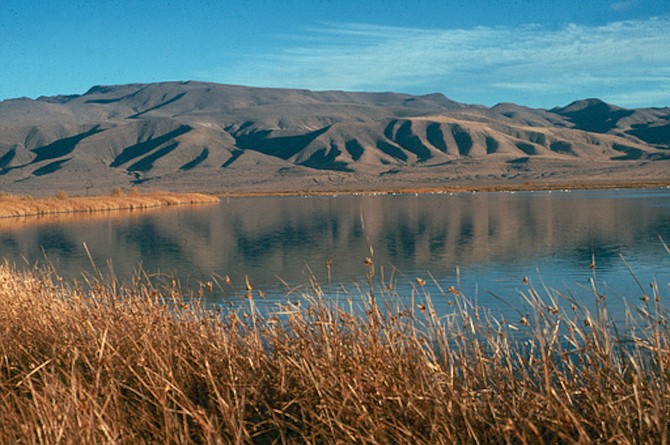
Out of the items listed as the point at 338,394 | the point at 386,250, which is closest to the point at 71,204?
the point at 386,250

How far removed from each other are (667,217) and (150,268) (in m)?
24.2

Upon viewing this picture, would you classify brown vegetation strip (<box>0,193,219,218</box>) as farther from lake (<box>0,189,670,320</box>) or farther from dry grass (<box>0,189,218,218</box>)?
lake (<box>0,189,670,320</box>)

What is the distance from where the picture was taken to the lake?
50.6 ft

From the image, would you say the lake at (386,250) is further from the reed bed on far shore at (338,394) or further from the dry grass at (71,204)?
the dry grass at (71,204)

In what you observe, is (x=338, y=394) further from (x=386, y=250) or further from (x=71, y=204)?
(x=71, y=204)

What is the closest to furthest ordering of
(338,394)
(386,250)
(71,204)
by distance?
(338,394) → (386,250) → (71,204)

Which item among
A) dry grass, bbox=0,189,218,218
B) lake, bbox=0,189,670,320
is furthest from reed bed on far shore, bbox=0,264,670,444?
dry grass, bbox=0,189,218,218

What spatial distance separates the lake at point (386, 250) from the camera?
15.4 meters

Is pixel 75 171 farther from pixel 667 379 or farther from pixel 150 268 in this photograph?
pixel 667 379

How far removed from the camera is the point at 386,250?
2370 cm

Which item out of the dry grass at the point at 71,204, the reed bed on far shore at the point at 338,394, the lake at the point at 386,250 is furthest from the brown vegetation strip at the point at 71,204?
the reed bed on far shore at the point at 338,394

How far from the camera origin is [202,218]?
140 feet

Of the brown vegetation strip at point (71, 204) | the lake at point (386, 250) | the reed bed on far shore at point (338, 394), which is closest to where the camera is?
the reed bed on far shore at point (338, 394)

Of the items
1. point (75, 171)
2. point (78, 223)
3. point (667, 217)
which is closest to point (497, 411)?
point (667, 217)
